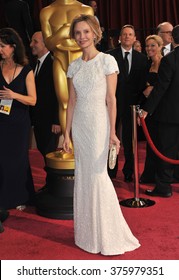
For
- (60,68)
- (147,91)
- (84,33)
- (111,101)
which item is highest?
(84,33)

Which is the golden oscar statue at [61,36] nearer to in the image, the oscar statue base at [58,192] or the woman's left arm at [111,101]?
the oscar statue base at [58,192]

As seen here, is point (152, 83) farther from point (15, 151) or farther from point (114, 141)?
point (114, 141)

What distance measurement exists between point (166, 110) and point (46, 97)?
1.21 m

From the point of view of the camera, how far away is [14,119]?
185 inches

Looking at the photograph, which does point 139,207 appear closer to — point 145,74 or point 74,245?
point 74,245

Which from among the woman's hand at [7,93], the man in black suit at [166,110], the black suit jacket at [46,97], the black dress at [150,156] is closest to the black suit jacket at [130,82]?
the black dress at [150,156]

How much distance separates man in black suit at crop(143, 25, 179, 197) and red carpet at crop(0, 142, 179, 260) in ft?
0.67

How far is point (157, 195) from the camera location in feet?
17.4

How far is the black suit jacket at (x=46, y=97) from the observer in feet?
17.1

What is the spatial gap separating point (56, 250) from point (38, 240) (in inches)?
11.2

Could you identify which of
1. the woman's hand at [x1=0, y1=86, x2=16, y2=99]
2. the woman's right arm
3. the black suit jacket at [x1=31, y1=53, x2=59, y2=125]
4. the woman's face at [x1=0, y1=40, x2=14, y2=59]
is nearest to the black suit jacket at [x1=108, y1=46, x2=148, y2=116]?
the black suit jacket at [x1=31, y1=53, x2=59, y2=125]

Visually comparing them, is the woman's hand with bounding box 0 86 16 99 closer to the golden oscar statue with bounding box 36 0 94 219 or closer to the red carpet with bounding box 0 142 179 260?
the golden oscar statue with bounding box 36 0 94 219

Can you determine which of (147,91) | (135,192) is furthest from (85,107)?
(147,91)

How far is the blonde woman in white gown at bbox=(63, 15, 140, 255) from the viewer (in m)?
3.57
